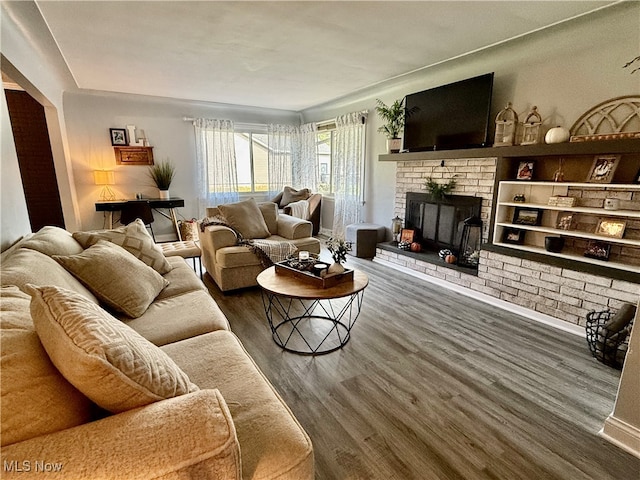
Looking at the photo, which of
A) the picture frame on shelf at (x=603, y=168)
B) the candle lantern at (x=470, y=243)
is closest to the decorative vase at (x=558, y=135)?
the picture frame on shelf at (x=603, y=168)

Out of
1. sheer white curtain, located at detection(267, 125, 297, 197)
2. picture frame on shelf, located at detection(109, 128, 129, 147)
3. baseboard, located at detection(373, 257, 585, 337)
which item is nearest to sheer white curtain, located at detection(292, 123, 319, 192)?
sheer white curtain, located at detection(267, 125, 297, 197)

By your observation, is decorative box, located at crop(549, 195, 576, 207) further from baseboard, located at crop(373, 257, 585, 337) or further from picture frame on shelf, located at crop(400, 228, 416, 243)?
picture frame on shelf, located at crop(400, 228, 416, 243)

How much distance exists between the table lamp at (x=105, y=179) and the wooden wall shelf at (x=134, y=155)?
33 centimetres

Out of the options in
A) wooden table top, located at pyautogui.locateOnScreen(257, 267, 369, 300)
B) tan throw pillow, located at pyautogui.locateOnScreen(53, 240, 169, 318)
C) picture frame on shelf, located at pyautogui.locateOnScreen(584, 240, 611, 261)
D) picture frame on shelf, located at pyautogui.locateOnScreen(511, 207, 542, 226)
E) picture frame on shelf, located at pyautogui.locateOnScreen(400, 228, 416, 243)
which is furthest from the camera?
picture frame on shelf, located at pyautogui.locateOnScreen(400, 228, 416, 243)

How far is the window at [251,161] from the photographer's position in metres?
6.37

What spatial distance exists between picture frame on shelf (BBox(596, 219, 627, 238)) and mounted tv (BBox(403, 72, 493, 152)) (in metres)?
1.23

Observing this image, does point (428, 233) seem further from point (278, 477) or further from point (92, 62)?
point (92, 62)

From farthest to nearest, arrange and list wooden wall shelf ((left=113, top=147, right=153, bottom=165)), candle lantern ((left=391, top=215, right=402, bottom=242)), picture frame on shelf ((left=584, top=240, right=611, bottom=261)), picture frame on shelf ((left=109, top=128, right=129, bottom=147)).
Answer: wooden wall shelf ((left=113, top=147, right=153, bottom=165))
picture frame on shelf ((left=109, top=128, right=129, bottom=147))
candle lantern ((left=391, top=215, right=402, bottom=242))
picture frame on shelf ((left=584, top=240, right=611, bottom=261))

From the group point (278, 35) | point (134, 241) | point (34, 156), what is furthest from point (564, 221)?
point (34, 156)

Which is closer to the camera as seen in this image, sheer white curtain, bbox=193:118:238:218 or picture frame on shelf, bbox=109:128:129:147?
picture frame on shelf, bbox=109:128:129:147

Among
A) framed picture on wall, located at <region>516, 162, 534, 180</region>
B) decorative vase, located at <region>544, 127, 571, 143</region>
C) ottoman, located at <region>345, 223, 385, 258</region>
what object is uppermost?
decorative vase, located at <region>544, 127, 571, 143</region>

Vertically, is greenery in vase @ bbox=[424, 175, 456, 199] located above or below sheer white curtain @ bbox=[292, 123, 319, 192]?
below

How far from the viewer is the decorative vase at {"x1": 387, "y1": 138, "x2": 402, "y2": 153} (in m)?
4.24

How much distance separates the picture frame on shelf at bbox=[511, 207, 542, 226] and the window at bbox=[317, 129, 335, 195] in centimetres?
350
